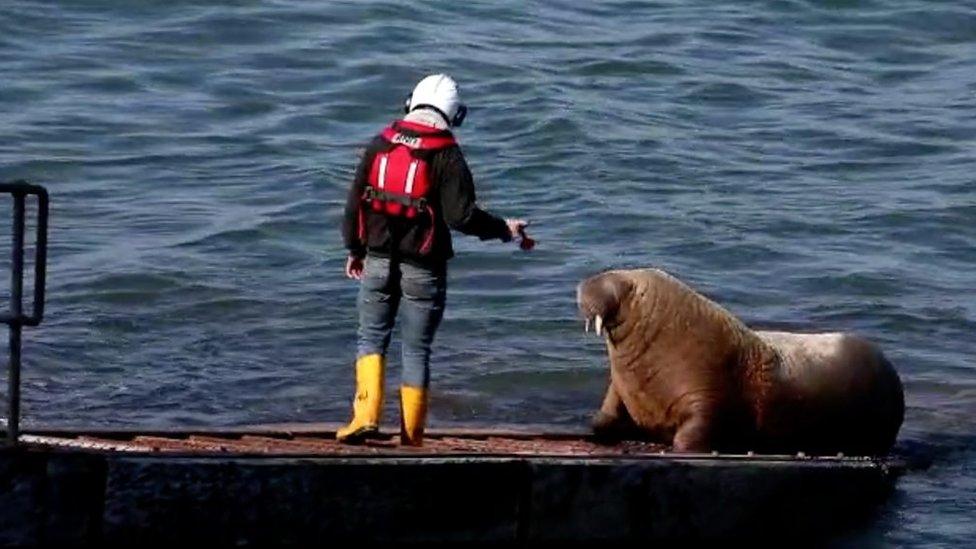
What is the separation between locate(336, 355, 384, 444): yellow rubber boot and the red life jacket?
72 centimetres

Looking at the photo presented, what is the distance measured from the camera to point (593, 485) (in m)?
8.77

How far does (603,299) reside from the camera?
412 inches

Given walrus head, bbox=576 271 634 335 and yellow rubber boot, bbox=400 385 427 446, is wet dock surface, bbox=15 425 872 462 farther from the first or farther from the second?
walrus head, bbox=576 271 634 335

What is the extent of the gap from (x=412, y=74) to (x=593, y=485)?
1335cm

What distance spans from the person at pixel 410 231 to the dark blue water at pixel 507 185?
2.24 metres

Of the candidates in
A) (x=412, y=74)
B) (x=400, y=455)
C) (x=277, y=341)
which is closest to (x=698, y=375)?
(x=400, y=455)

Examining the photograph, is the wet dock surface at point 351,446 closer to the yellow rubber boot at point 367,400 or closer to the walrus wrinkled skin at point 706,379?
the yellow rubber boot at point 367,400

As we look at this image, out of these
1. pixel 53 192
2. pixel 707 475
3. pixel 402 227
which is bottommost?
pixel 53 192

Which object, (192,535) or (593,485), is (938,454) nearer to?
(593,485)

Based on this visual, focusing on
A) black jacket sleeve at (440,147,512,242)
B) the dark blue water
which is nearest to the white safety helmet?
black jacket sleeve at (440,147,512,242)

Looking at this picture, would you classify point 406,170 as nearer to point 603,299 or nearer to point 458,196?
point 458,196

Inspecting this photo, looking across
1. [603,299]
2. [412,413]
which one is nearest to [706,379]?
[603,299]

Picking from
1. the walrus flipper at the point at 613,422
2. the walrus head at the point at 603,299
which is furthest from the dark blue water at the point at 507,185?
the walrus head at the point at 603,299

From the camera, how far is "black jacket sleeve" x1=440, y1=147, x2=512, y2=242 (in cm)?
914
